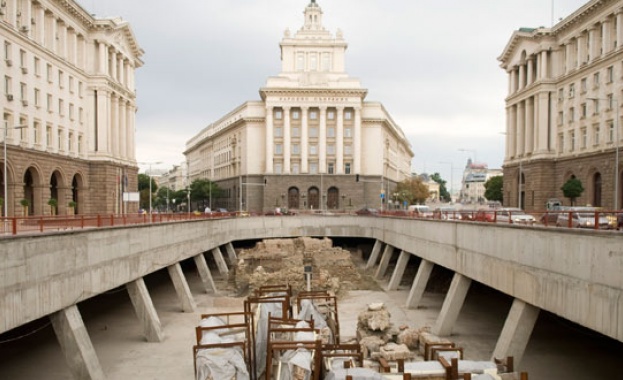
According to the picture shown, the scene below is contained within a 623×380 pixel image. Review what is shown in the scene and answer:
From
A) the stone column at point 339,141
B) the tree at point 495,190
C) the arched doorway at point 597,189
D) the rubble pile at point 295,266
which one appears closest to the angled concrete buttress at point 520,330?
the rubble pile at point 295,266

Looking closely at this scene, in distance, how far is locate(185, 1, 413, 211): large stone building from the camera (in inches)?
3241

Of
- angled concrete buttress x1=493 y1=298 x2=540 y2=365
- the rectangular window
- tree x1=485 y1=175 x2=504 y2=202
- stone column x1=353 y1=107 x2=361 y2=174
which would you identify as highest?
stone column x1=353 y1=107 x2=361 y2=174

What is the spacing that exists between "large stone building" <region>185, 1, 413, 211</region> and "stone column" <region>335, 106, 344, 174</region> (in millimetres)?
155

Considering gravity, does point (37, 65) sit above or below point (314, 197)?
above

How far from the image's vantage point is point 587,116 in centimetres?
5428

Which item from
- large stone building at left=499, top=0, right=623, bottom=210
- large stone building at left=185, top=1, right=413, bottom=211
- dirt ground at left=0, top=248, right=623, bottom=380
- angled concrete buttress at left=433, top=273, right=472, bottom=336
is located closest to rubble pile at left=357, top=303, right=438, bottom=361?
dirt ground at left=0, top=248, right=623, bottom=380

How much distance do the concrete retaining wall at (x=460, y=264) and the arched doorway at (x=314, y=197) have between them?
53.8m

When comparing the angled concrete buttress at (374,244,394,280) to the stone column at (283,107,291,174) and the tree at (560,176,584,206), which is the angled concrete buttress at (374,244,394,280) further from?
the stone column at (283,107,291,174)

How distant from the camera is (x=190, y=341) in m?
24.1

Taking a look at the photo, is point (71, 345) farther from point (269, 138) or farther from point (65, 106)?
point (269, 138)

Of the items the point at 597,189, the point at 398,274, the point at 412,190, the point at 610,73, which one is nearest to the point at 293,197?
the point at 412,190

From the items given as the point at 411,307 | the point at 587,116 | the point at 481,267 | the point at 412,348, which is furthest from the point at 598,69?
the point at 412,348

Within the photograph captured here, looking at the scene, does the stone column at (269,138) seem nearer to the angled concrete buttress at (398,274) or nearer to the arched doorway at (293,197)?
the arched doorway at (293,197)

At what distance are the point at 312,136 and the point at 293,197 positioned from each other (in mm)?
9997
